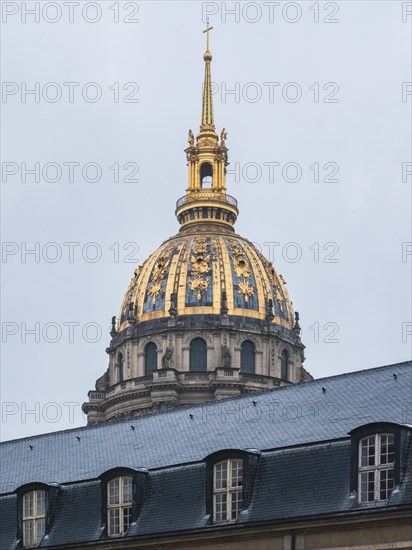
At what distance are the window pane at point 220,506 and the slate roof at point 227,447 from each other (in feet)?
1.20

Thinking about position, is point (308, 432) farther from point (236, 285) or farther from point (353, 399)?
point (236, 285)

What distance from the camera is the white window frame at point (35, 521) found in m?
51.9

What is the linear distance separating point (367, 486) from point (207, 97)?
405 feet

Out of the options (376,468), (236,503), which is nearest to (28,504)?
(236,503)

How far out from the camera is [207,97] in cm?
16450

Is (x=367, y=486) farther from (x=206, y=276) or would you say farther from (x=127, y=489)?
(x=206, y=276)

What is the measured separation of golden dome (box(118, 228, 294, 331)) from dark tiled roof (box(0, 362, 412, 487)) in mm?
86946

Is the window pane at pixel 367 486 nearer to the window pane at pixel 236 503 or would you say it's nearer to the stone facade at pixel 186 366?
the window pane at pixel 236 503

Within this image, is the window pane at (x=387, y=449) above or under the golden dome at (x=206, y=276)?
under

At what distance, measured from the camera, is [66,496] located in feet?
170

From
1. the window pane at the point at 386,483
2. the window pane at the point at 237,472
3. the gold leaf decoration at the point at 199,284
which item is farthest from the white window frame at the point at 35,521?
the gold leaf decoration at the point at 199,284

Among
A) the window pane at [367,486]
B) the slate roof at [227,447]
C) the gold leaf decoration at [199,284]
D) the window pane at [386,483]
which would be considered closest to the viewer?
the window pane at [386,483]

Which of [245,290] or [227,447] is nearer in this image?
[227,447]

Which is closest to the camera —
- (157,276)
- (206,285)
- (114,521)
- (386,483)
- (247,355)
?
(386,483)
